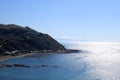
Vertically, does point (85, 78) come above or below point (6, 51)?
below

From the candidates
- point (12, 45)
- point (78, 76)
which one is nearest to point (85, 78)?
point (78, 76)

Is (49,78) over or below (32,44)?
below

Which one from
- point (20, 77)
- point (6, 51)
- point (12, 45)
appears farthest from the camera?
point (12, 45)

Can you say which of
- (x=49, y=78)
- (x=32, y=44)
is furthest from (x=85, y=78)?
(x=32, y=44)

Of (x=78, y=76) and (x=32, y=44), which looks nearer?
(x=78, y=76)

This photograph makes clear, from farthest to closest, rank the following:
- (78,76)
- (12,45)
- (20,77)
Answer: (12,45) < (78,76) < (20,77)

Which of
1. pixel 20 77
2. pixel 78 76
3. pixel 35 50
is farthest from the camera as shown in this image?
pixel 35 50

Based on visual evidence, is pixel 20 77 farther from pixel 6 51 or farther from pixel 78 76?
pixel 6 51

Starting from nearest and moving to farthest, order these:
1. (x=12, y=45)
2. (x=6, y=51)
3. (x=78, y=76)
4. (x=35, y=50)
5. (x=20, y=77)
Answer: (x=20, y=77), (x=78, y=76), (x=6, y=51), (x=12, y=45), (x=35, y=50)

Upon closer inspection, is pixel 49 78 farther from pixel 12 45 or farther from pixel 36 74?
pixel 12 45
